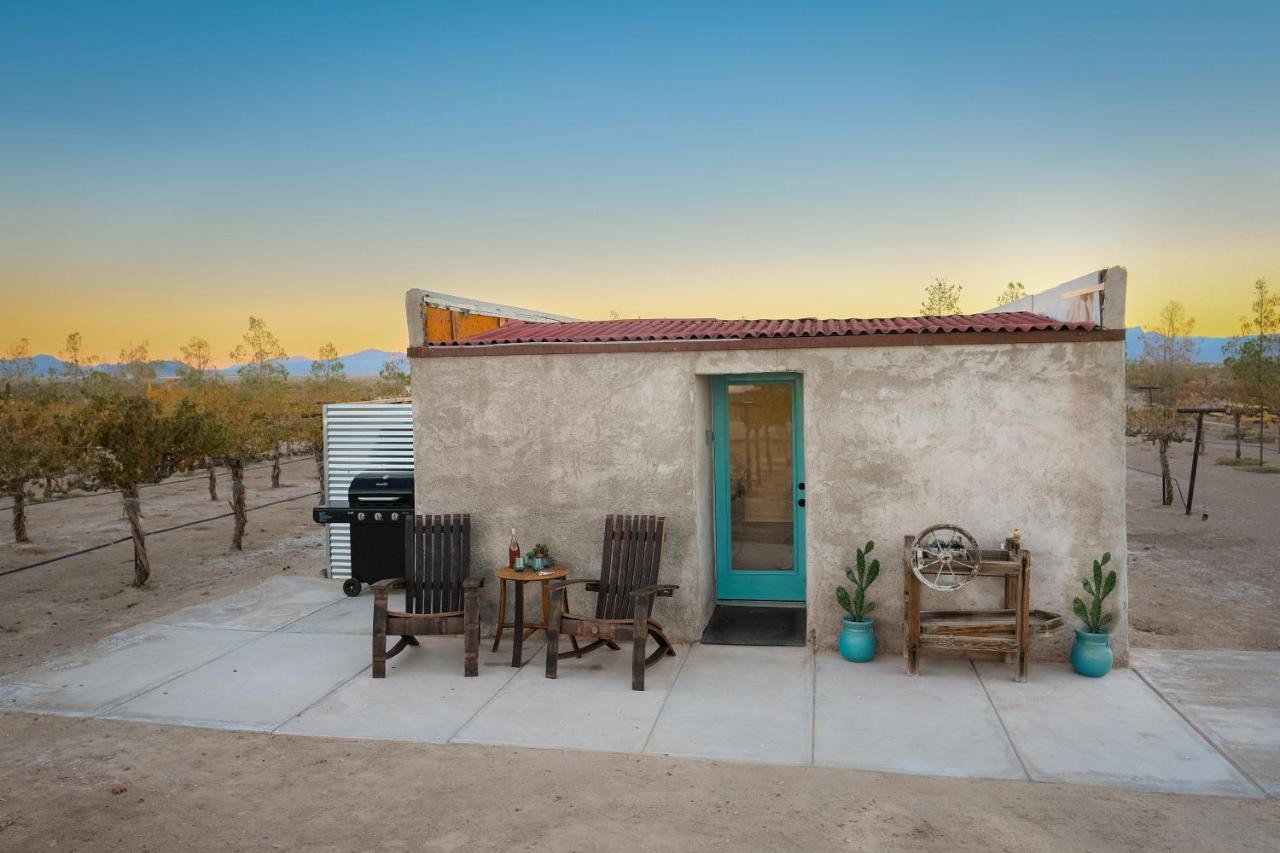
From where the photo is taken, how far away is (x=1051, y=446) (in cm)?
675

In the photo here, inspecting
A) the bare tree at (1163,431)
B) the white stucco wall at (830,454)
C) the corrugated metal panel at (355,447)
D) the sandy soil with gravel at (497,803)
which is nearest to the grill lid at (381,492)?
the corrugated metal panel at (355,447)

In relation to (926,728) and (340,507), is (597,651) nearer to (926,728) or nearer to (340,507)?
(926,728)

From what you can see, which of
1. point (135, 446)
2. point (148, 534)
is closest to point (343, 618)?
point (135, 446)

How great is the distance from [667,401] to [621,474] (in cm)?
76

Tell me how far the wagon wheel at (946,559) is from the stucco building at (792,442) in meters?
0.26

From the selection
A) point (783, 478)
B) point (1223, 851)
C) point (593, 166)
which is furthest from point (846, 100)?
point (1223, 851)

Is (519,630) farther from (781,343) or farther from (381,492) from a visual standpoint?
(381,492)

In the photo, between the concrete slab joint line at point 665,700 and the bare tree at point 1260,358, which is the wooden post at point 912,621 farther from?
the bare tree at point 1260,358

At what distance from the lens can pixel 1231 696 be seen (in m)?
6.09

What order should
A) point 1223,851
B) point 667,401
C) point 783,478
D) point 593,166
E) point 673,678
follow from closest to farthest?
point 1223,851 < point 673,678 < point 667,401 < point 783,478 < point 593,166

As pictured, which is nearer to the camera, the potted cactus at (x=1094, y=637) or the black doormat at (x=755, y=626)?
the potted cactus at (x=1094, y=637)

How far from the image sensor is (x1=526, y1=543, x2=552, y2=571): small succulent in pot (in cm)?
731

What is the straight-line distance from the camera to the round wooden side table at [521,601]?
279 inches

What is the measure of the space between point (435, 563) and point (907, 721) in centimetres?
397
